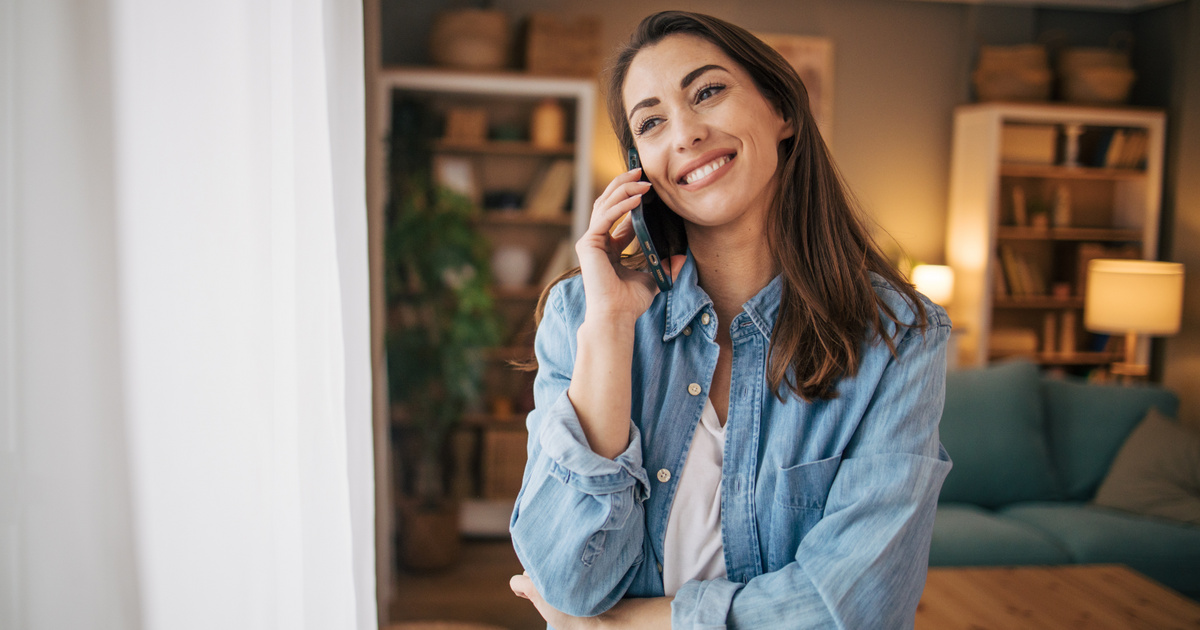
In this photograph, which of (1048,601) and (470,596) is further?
(470,596)

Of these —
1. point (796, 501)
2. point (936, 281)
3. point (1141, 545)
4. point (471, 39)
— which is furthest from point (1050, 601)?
point (471, 39)

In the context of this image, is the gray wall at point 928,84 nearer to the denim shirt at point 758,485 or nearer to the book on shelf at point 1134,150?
the book on shelf at point 1134,150

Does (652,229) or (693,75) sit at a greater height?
(693,75)

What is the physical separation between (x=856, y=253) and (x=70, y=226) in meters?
0.85

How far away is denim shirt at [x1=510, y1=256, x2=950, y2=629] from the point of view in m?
0.84

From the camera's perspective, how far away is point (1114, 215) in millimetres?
4988

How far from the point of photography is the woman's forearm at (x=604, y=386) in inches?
35.4

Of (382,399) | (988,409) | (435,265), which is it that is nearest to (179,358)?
(382,399)

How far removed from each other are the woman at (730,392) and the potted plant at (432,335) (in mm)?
2635

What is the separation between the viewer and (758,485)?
36.3 inches

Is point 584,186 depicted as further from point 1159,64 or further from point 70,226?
point 1159,64

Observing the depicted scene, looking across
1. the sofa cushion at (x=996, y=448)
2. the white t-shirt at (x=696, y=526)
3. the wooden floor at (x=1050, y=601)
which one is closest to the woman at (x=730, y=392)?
the white t-shirt at (x=696, y=526)

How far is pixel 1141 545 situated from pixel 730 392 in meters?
2.76

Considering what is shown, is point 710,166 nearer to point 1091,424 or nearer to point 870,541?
point 870,541
